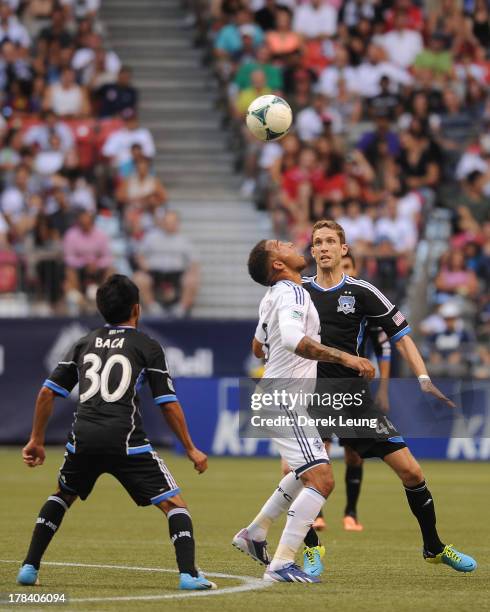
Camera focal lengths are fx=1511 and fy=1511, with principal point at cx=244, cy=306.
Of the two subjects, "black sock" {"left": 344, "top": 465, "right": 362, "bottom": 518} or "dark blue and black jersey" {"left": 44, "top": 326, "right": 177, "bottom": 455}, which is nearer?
"dark blue and black jersey" {"left": 44, "top": 326, "right": 177, "bottom": 455}

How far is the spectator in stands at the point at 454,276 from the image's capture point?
22.0 m

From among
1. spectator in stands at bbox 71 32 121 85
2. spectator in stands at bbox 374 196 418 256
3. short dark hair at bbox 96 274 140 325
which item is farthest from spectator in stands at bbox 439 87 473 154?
short dark hair at bbox 96 274 140 325

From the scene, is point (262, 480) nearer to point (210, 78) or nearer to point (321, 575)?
point (321, 575)

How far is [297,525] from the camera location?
9133 millimetres

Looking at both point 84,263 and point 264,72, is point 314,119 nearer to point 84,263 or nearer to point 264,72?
point 264,72

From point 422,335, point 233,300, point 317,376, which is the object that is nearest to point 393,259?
point 422,335

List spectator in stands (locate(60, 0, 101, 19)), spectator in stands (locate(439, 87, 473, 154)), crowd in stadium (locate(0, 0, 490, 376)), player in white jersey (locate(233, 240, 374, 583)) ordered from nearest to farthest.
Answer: player in white jersey (locate(233, 240, 374, 583)), crowd in stadium (locate(0, 0, 490, 376)), spectator in stands (locate(439, 87, 473, 154)), spectator in stands (locate(60, 0, 101, 19))

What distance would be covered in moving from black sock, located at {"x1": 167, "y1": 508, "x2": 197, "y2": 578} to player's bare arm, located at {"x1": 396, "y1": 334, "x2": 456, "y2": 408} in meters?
1.82

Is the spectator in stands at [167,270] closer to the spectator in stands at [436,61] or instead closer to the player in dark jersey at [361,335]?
the spectator in stands at [436,61]

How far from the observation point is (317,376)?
1025 centimetres

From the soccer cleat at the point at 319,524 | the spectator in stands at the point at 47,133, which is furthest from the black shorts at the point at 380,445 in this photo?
the spectator in stands at the point at 47,133

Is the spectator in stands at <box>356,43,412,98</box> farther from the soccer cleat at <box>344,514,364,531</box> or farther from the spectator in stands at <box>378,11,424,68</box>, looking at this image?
the soccer cleat at <box>344,514,364,531</box>

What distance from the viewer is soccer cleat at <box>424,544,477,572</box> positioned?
386 inches

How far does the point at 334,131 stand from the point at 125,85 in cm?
373
